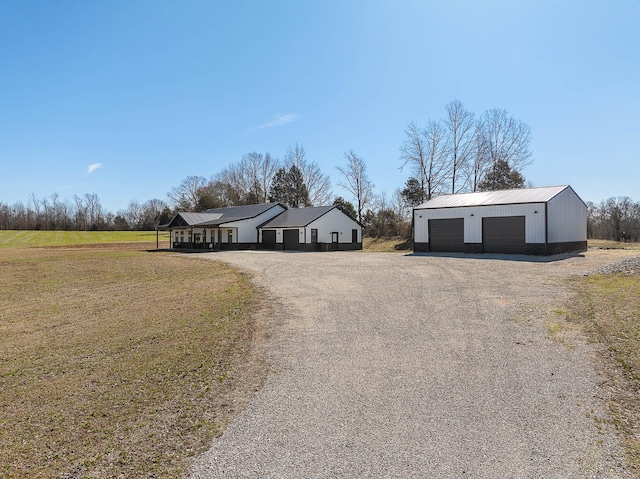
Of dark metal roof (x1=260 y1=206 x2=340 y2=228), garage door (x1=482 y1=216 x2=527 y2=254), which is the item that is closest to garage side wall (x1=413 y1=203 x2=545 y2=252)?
garage door (x1=482 y1=216 x2=527 y2=254)

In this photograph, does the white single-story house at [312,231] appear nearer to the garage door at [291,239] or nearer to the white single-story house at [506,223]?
the garage door at [291,239]

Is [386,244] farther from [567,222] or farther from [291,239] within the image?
[567,222]

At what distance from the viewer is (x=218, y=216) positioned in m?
39.9

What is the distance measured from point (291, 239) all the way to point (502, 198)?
1622cm

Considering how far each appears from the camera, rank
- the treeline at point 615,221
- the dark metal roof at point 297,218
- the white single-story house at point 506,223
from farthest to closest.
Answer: the treeline at point 615,221 → the dark metal roof at point 297,218 → the white single-story house at point 506,223

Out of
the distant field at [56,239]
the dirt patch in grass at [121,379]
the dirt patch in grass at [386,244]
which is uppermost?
the distant field at [56,239]

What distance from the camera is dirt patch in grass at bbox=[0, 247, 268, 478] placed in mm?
3160

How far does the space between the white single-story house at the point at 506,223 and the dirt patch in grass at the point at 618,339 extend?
11494mm

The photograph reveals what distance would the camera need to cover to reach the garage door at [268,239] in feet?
113

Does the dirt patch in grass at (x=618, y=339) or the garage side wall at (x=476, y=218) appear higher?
the garage side wall at (x=476, y=218)

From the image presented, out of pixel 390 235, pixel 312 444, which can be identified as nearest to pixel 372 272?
pixel 312 444

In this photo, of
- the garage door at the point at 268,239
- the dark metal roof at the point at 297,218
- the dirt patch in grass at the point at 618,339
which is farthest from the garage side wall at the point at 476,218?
the garage door at the point at 268,239

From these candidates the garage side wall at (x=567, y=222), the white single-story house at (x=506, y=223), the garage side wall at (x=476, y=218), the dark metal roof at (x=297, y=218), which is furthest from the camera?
the dark metal roof at (x=297, y=218)

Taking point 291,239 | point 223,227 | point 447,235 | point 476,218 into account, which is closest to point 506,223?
point 476,218
